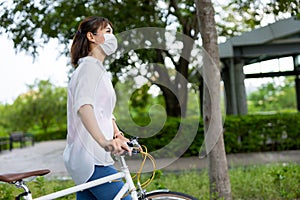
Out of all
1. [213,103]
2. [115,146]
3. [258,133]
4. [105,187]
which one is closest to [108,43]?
[115,146]

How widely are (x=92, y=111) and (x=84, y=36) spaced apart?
47 centimetres

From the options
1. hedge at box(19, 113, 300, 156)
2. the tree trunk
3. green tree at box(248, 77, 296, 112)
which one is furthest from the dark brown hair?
green tree at box(248, 77, 296, 112)

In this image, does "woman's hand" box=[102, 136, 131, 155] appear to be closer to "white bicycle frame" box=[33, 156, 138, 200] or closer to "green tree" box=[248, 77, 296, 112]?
"white bicycle frame" box=[33, 156, 138, 200]

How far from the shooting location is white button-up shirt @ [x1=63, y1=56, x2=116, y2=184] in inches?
86.9

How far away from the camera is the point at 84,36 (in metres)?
2.38

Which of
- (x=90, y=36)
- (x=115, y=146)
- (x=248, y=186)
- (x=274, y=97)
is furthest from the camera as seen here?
(x=274, y=97)

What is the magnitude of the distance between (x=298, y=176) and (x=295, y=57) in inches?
508

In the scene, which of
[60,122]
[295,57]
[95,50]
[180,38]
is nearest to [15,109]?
[60,122]

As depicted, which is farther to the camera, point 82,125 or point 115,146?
point 82,125

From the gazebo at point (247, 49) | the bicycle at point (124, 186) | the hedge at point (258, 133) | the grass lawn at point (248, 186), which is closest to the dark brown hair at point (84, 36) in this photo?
the bicycle at point (124, 186)

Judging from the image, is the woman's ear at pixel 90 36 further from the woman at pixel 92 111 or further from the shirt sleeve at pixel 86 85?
the shirt sleeve at pixel 86 85

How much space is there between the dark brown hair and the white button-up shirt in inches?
3.8

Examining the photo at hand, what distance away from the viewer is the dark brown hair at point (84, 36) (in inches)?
93.3

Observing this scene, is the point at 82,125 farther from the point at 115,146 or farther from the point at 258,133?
the point at 258,133
